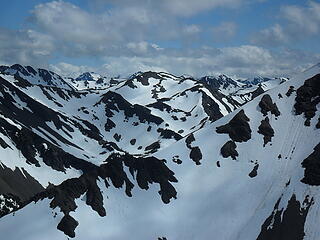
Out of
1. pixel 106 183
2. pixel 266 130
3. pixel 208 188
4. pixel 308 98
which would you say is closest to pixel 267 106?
pixel 266 130

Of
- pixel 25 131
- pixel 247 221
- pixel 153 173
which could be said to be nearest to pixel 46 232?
pixel 153 173

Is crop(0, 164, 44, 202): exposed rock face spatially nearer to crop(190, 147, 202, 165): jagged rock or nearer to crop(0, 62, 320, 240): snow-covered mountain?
crop(0, 62, 320, 240): snow-covered mountain

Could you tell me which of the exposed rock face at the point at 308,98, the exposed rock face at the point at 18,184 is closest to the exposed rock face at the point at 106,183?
the exposed rock face at the point at 18,184

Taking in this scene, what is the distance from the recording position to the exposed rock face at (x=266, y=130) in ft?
434

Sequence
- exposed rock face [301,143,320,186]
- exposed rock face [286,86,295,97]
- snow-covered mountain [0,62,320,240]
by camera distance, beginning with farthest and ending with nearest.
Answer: exposed rock face [286,86,295,97], exposed rock face [301,143,320,186], snow-covered mountain [0,62,320,240]

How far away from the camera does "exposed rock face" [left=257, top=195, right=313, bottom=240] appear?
97062 mm

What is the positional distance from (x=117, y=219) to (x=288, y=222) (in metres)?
44.3

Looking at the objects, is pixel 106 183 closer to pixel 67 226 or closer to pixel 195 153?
pixel 67 226

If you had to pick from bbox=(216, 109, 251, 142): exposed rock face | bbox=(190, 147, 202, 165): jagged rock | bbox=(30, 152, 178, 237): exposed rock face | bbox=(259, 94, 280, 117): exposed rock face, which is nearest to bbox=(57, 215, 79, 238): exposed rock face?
bbox=(30, 152, 178, 237): exposed rock face

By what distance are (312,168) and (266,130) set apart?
2682 centimetres

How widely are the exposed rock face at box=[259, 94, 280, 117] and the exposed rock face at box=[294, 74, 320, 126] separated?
22.0 ft

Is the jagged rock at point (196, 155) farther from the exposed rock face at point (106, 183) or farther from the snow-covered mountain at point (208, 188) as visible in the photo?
the exposed rock face at point (106, 183)

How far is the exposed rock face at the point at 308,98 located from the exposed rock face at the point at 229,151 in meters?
24.4

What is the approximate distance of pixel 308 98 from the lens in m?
139
